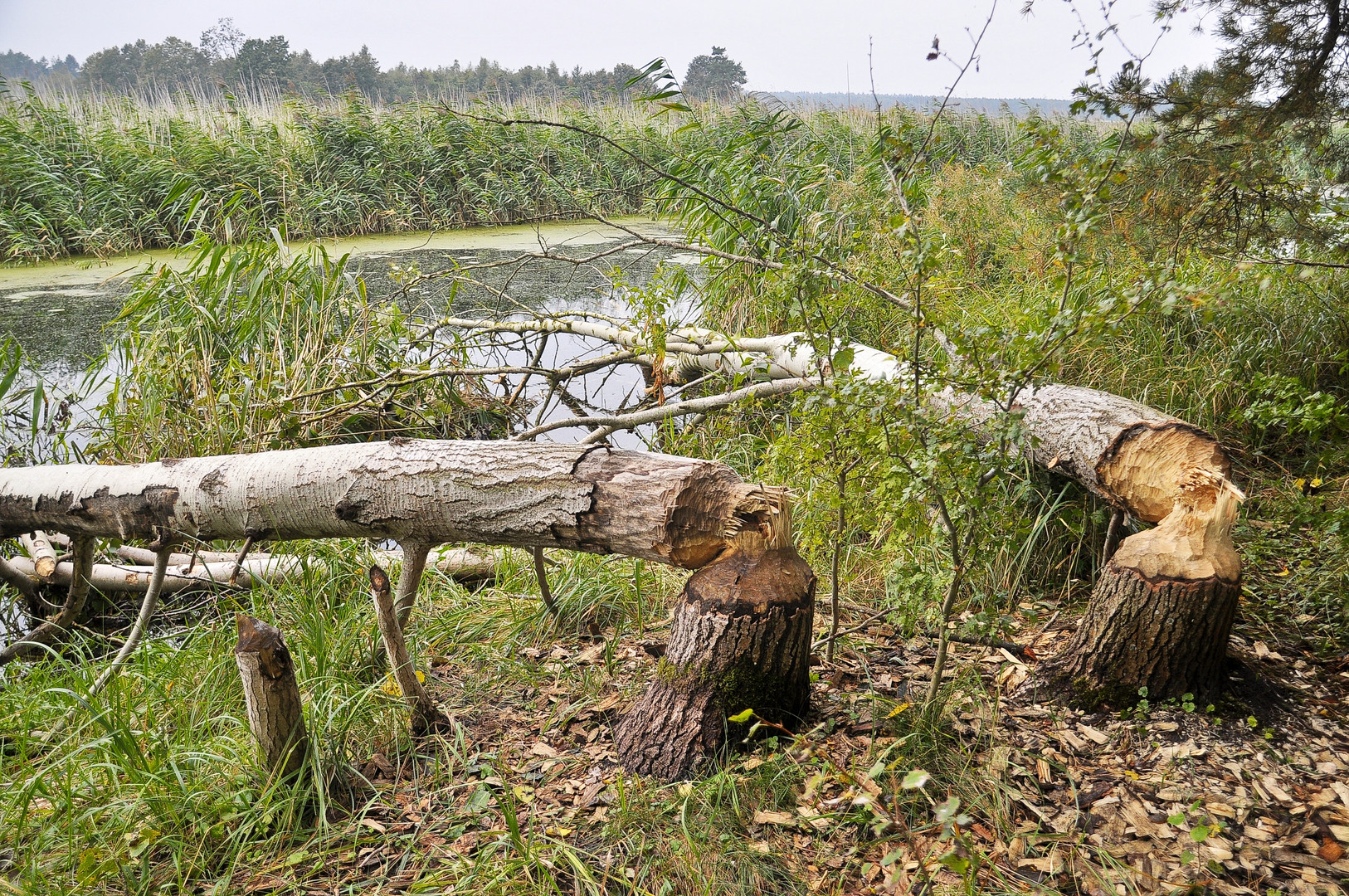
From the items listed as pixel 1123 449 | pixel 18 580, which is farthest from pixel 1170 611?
pixel 18 580

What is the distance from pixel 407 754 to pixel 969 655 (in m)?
1.62

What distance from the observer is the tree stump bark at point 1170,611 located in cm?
185

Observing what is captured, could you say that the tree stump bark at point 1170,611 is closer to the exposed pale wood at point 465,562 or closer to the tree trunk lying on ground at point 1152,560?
the tree trunk lying on ground at point 1152,560

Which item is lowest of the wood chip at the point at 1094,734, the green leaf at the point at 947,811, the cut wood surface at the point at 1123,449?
the wood chip at the point at 1094,734

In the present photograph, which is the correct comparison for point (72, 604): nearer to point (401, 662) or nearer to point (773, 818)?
point (401, 662)

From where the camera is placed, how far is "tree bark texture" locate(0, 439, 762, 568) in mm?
1922

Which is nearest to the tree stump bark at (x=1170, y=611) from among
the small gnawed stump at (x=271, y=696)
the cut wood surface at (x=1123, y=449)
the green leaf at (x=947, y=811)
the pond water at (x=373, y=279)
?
the cut wood surface at (x=1123, y=449)

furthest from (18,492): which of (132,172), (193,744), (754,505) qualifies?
(132,172)

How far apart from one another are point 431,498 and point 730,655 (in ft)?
2.86

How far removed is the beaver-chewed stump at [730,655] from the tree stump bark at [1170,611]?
73cm

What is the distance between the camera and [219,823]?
1777 mm

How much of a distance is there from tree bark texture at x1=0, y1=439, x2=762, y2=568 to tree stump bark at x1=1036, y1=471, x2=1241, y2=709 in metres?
0.91

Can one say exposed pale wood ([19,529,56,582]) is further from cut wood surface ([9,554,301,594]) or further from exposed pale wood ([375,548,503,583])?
exposed pale wood ([375,548,503,583])

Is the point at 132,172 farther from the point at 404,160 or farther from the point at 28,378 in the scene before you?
the point at 28,378
